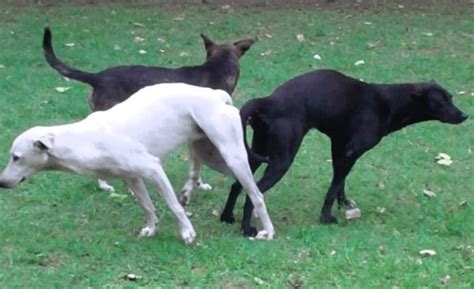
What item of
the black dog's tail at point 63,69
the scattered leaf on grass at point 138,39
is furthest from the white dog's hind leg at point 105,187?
the scattered leaf on grass at point 138,39

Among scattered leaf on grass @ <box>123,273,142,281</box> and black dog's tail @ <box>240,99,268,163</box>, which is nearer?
scattered leaf on grass @ <box>123,273,142,281</box>

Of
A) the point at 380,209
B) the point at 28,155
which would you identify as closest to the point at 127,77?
the point at 28,155

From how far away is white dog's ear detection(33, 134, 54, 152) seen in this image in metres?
6.67

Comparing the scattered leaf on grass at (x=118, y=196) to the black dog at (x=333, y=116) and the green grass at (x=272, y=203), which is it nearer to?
the green grass at (x=272, y=203)

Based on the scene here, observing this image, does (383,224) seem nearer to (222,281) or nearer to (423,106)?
(423,106)

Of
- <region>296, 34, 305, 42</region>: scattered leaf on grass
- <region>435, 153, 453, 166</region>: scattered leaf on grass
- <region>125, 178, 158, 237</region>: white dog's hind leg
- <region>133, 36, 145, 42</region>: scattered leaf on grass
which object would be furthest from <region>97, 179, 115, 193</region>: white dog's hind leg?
<region>296, 34, 305, 42</region>: scattered leaf on grass

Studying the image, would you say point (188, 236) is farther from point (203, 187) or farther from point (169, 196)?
point (203, 187)

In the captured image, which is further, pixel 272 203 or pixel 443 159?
pixel 443 159

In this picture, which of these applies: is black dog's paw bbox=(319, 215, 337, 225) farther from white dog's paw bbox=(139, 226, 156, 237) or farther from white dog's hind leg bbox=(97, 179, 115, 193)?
white dog's hind leg bbox=(97, 179, 115, 193)

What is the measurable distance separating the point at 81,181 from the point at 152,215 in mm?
1578

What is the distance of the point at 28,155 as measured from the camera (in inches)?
266

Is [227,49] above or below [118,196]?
above

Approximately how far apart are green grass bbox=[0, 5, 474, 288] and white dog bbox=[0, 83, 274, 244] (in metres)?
0.43

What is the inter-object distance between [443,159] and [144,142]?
351 centimetres
